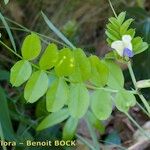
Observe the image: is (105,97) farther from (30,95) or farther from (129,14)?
(129,14)

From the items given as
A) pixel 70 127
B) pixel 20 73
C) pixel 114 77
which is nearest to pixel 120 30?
pixel 114 77

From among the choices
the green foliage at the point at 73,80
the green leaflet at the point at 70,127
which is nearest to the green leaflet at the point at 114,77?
the green foliage at the point at 73,80

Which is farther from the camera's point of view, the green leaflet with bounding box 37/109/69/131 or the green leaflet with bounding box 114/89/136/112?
the green leaflet with bounding box 37/109/69/131

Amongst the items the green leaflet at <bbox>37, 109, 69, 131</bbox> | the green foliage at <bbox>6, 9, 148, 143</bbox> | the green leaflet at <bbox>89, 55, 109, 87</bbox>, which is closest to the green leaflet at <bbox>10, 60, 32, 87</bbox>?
the green foliage at <bbox>6, 9, 148, 143</bbox>

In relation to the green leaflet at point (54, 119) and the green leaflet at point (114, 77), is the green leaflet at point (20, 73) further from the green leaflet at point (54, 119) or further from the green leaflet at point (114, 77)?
the green leaflet at point (54, 119)

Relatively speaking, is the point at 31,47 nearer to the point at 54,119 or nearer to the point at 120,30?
the point at 120,30

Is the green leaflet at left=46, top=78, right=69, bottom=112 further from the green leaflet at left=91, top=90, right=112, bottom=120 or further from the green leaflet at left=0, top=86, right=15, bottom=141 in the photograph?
Answer: the green leaflet at left=0, top=86, right=15, bottom=141
